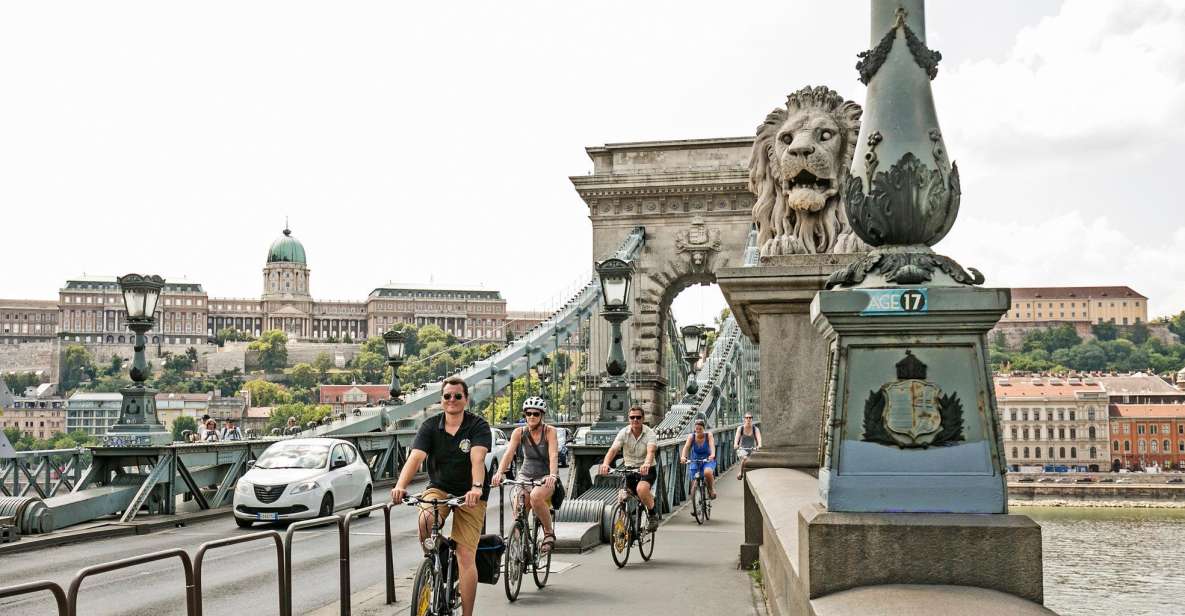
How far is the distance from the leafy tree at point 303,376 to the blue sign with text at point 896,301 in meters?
179

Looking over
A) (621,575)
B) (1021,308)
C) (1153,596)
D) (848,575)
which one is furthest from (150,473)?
(1021,308)

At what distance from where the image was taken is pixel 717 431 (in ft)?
84.5

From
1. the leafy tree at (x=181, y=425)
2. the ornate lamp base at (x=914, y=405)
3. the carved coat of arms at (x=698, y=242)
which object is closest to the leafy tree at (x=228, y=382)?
the leafy tree at (x=181, y=425)

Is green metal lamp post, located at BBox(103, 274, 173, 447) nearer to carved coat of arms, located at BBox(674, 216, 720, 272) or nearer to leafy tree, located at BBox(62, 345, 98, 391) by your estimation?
carved coat of arms, located at BBox(674, 216, 720, 272)

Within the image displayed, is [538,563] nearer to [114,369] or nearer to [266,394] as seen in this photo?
[266,394]

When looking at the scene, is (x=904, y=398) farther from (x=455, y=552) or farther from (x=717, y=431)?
(x=717, y=431)

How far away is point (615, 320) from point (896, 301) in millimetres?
11641

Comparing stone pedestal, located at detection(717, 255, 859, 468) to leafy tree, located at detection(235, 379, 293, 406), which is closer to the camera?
stone pedestal, located at detection(717, 255, 859, 468)

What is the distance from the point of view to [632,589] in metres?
8.82

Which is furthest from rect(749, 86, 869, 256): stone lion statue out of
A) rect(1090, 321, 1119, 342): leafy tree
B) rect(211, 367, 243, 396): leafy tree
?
rect(1090, 321, 1119, 342): leafy tree

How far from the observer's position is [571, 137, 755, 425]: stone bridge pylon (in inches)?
1439

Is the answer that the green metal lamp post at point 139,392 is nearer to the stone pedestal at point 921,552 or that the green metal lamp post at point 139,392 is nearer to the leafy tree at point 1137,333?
the stone pedestal at point 921,552

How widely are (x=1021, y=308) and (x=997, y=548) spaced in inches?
7778

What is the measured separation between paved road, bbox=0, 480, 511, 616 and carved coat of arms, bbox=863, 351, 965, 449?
18.6 ft
